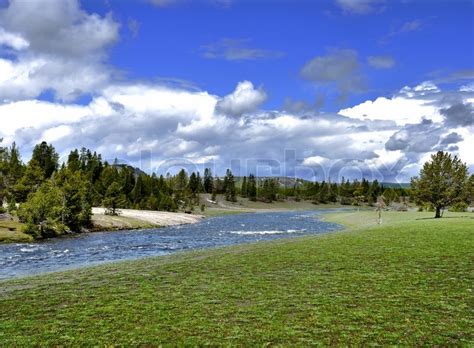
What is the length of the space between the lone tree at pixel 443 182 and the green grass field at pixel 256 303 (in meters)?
54.2

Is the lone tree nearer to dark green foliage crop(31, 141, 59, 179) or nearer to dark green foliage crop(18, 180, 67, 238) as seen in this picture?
dark green foliage crop(18, 180, 67, 238)

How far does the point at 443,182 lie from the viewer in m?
79.9

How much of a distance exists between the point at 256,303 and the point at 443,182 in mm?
72285

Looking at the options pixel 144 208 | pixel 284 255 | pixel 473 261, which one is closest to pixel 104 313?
pixel 284 255

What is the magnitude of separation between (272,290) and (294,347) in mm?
8004

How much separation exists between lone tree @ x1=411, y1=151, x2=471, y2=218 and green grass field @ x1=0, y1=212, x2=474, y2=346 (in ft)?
178

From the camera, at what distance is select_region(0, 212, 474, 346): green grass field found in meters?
14.3

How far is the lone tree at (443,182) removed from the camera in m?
79.8

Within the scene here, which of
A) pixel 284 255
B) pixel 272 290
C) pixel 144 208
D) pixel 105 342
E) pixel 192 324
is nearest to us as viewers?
pixel 105 342

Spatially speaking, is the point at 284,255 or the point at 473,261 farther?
the point at 284,255

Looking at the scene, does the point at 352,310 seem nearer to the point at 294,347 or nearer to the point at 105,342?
the point at 294,347

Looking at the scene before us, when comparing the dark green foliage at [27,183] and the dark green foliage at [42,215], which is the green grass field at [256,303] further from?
the dark green foliage at [27,183]

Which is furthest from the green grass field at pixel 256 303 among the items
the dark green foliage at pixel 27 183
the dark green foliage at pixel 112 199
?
Result: the dark green foliage at pixel 112 199

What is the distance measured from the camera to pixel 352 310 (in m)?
16.7
